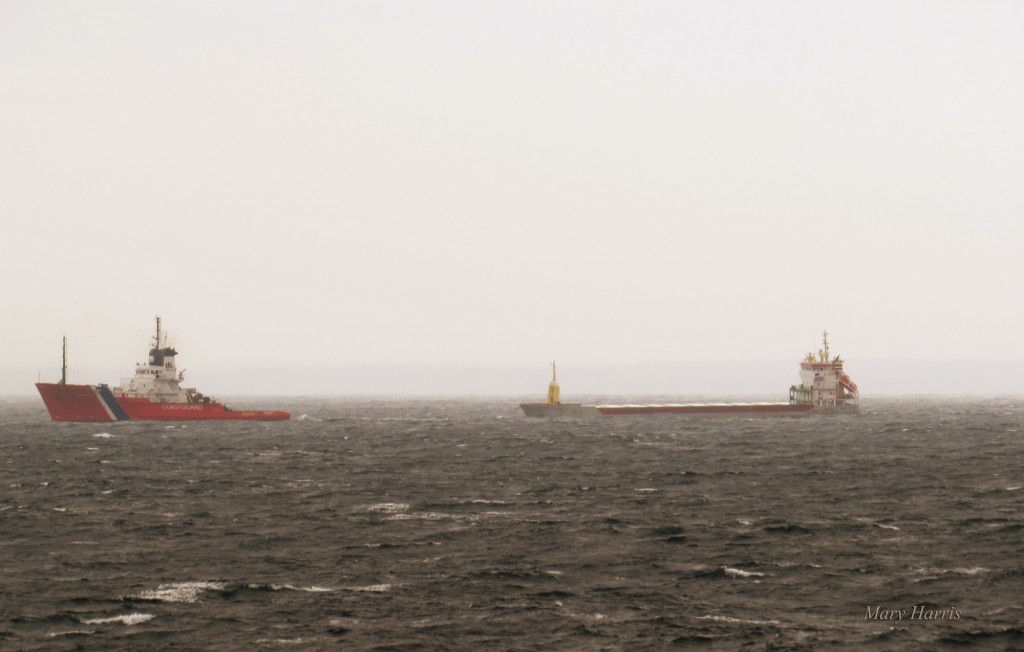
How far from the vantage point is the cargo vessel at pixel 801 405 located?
134125mm

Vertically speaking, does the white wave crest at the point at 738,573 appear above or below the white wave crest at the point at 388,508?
below

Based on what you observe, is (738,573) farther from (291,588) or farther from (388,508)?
(388,508)

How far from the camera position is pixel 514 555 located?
96.7ft

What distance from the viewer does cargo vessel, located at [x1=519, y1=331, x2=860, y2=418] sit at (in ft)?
440

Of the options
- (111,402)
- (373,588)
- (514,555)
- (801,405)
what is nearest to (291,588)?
(373,588)

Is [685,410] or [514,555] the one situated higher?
[685,410]

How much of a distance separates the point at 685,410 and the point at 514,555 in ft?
376

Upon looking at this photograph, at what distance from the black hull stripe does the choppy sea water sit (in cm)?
5721

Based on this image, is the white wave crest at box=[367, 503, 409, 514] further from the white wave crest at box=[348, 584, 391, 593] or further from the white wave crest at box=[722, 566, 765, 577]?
the white wave crest at box=[722, 566, 765, 577]

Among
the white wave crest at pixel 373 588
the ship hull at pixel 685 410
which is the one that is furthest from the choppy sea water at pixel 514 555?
the ship hull at pixel 685 410

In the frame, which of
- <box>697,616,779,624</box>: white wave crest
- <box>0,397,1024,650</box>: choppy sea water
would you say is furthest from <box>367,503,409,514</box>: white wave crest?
<box>697,616,779,624</box>: white wave crest

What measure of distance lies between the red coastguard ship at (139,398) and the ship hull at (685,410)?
4357cm

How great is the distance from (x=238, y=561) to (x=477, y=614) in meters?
9.39

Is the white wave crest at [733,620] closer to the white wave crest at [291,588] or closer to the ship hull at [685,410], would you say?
the white wave crest at [291,588]
